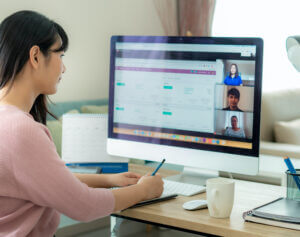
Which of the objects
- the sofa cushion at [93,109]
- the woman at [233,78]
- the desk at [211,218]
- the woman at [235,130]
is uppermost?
the woman at [233,78]

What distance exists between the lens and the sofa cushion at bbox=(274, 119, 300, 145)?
378 cm

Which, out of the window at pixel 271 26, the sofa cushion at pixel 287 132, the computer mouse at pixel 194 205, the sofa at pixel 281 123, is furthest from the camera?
the window at pixel 271 26

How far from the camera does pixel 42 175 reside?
1013mm

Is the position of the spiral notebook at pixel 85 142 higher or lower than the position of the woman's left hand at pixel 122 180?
higher

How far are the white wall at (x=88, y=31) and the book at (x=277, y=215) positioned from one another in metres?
2.45

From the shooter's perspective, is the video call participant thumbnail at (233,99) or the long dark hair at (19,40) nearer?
the long dark hair at (19,40)

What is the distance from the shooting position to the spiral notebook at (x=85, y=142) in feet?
5.52

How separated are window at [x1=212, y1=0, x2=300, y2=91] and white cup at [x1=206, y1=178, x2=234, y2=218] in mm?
3602

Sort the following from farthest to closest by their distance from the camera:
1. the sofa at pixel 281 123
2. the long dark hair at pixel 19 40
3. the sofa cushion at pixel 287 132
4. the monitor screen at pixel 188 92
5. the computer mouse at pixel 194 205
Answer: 1. the sofa cushion at pixel 287 132
2. the sofa at pixel 281 123
3. the monitor screen at pixel 188 92
4. the computer mouse at pixel 194 205
5. the long dark hair at pixel 19 40

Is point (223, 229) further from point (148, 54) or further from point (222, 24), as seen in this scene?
point (222, 24)

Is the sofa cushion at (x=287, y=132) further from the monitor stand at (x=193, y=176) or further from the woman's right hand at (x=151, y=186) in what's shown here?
the woman's right hand at (x=151, y=186)

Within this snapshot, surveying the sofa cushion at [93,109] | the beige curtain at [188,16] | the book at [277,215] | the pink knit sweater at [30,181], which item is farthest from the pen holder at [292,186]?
the beige curtain at [188,16]

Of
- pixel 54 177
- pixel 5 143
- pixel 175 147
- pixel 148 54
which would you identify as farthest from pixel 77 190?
pixel 148 54

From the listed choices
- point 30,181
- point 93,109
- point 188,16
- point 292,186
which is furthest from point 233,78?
point 188,16
